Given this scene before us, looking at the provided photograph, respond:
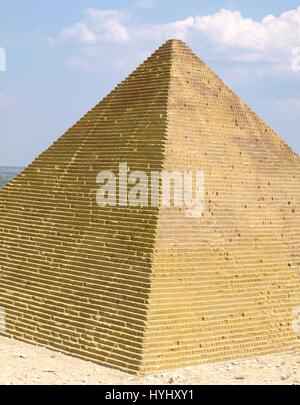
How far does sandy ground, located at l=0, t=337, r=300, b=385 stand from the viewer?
1220 cm

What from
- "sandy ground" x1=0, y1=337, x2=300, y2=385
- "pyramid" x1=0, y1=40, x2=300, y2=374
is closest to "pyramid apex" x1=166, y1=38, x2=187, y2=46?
"pyramid" x1=0, y1=40, x2=300, y2=374

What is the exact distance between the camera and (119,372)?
12656 millimetres

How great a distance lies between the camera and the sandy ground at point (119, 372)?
12.2 metres

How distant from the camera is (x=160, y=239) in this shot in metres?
13.9

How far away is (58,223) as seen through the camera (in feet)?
52.6

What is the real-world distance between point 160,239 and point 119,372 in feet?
8.98

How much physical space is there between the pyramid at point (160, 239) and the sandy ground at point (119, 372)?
0.29m

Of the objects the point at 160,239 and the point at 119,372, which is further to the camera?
the point at 160,239

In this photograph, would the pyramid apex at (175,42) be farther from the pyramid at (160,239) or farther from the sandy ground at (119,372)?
the sandy ground at (119,372)

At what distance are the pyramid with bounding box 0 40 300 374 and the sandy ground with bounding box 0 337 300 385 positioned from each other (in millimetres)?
292

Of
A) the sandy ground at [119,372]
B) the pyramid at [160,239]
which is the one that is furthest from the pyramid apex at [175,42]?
the sandy ground at [119,372]

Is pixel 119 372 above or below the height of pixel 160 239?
below

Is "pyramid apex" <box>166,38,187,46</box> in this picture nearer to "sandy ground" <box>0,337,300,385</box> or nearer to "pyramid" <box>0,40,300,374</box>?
"pyramid" <box>0,40,300,374</box>
